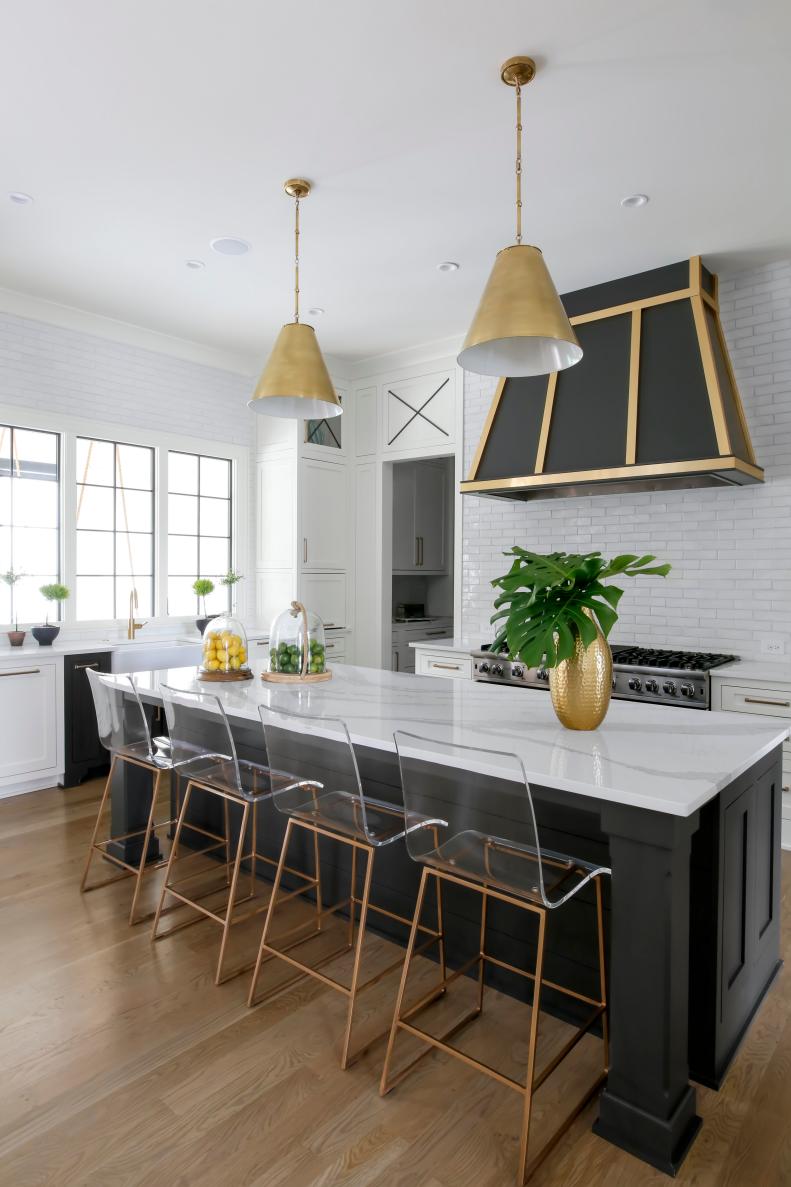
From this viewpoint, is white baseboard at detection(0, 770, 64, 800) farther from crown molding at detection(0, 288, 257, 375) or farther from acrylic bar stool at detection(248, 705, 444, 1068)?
crown molding at detection(0, 288, 257, 375)

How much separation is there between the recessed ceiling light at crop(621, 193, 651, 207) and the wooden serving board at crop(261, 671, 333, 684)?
8.78 feet

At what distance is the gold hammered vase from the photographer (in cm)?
209

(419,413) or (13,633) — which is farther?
(419,413)

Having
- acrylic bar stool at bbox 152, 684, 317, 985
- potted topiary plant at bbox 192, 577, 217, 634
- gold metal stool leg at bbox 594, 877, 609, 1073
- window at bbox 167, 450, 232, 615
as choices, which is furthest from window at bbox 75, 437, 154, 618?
gold metal stool leg at bbox 594, 877, 609, 1073

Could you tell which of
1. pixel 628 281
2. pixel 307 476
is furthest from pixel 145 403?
pixel 628 281

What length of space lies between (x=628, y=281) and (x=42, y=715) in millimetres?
4434

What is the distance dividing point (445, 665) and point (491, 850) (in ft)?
10.4

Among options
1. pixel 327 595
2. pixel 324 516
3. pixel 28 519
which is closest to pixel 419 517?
pixel 324 516

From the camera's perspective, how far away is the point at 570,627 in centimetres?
209

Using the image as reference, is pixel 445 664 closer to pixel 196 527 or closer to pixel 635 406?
pixel 635 406

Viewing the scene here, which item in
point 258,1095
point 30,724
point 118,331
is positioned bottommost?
point 258,1095

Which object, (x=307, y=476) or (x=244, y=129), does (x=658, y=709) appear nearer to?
(x=244, y=129)

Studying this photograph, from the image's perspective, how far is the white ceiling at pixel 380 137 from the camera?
239 cm

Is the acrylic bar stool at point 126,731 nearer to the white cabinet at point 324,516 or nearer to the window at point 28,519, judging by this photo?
the window at point 28,519
